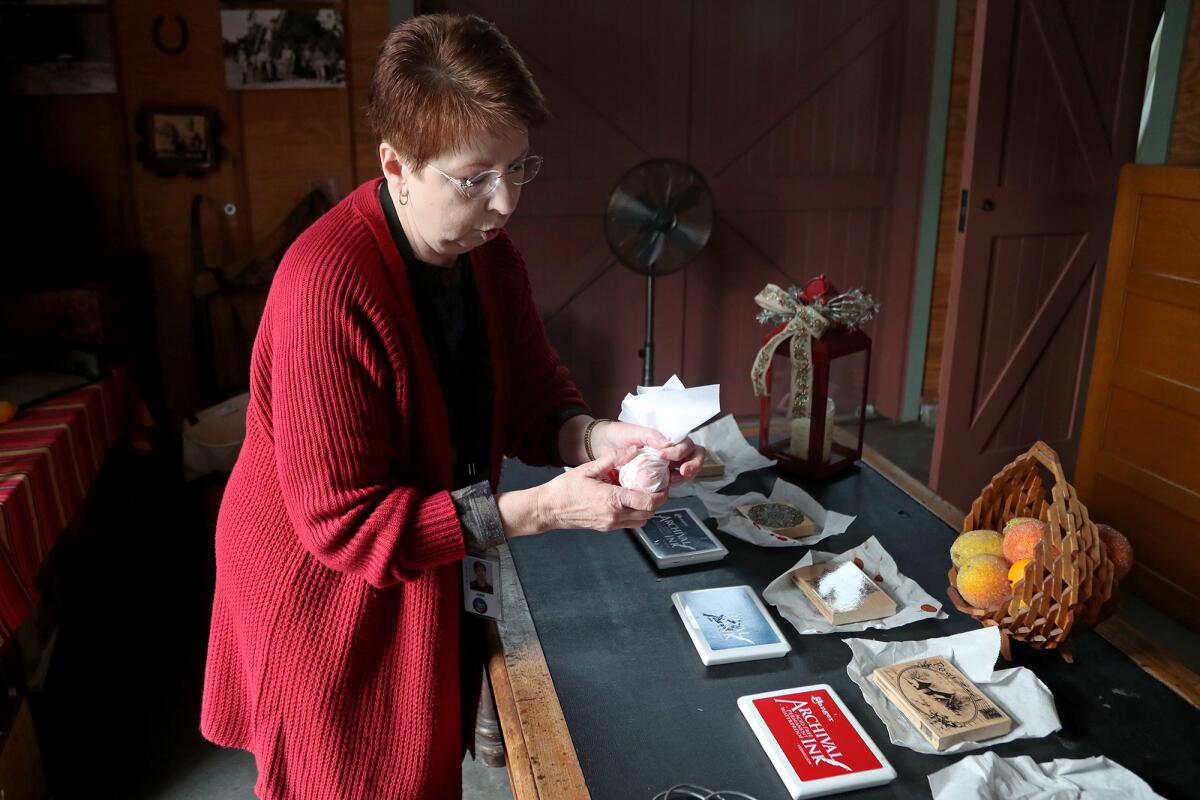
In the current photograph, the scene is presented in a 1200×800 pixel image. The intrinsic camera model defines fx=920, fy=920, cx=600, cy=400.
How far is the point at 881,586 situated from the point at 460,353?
79 centimetres

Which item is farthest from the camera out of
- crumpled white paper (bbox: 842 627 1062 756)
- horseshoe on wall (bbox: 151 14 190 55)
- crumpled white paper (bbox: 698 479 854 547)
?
horseshoe on wall (bbox: 151 14 190 55)

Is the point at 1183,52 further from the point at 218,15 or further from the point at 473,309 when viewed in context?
the point at 218,15

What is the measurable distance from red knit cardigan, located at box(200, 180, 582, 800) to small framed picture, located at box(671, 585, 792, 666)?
1.18ft

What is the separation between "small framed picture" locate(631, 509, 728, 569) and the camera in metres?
1.60

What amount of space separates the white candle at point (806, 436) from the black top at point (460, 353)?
77cm

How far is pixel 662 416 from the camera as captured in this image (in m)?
1.34

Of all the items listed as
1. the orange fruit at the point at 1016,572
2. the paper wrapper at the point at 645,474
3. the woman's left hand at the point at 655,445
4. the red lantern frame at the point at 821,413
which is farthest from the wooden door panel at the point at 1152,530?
the paper wrapper at the point at 645,474

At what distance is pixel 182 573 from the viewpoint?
3.27m

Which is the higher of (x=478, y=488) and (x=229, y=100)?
(x=229, y=100)

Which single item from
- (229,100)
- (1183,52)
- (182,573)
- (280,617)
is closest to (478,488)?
(280,617)

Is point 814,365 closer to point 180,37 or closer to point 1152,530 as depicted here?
point 1152,530

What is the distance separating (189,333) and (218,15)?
119 cm

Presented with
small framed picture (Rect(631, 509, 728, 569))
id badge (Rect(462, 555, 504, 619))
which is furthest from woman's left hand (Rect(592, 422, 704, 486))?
id badge (Rect(462, 555, 504, 619))

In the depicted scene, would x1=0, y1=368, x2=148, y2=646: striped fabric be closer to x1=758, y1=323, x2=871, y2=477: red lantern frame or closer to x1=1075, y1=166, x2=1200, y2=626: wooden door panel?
x1=758, y1=323, x2=871, y2=477: red lantern frame
